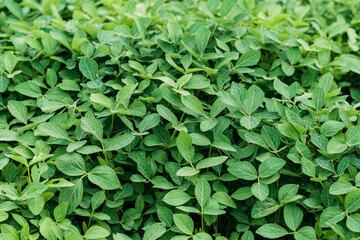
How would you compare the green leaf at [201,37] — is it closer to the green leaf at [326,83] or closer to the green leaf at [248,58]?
the green leaf at [248,58]

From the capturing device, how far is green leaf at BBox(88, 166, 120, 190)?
4.26ft

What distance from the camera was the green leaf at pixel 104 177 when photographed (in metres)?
1.30

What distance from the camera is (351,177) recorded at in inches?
52.4

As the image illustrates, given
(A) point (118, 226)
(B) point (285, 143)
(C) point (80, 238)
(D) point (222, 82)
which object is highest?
(D) point (222, 82)

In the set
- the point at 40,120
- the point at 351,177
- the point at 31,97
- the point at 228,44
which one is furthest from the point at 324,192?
the point at 31,97

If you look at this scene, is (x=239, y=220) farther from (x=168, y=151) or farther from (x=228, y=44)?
(x=228, y=44)

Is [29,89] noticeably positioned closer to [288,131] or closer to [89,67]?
[89,67]

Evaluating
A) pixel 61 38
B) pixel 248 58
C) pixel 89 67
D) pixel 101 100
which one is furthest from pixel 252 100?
pixel 61 38

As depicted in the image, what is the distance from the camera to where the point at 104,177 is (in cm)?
132

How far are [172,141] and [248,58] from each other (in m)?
0.51

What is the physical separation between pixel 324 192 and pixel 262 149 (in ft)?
0.86

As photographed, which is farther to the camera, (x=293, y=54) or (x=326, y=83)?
Answer: (x=293, y=54)

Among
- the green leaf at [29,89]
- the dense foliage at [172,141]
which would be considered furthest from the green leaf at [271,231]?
the green leaf at [29,89]

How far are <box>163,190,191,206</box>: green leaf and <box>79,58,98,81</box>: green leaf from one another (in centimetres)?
61
